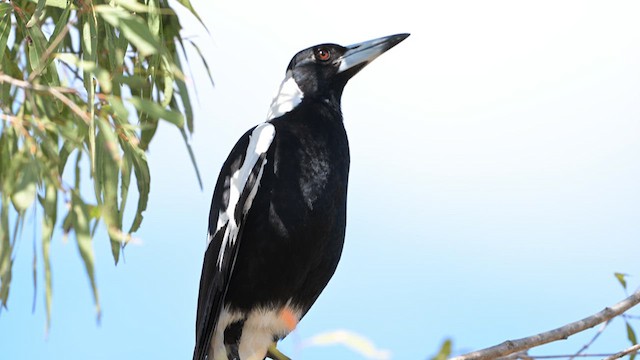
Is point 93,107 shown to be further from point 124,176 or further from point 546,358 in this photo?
point 546,358

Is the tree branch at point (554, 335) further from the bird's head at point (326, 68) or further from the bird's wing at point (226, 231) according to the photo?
the bird's head at point (326, 68)

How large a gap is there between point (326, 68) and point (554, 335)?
1096 millimetres

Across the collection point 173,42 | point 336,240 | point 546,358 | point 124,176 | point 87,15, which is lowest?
point 546,358

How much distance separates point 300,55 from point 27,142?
1.22m

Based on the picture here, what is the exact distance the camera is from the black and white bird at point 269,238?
84.0 inches

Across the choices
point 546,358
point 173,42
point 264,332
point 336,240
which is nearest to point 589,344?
point 546,358

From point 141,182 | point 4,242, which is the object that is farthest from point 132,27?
point 141,182

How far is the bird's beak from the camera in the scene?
2586 mm

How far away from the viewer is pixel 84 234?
5.04 feet

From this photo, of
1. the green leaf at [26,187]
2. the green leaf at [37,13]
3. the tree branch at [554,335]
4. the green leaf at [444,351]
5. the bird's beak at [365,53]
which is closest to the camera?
the green leaf at [444,351]

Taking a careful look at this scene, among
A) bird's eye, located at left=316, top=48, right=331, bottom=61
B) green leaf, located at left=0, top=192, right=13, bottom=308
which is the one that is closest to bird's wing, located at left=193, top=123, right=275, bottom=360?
bird's eye, located at left=316, top=48, right=331, bottom=61

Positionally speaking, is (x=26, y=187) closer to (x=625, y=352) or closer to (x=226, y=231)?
(x=226, y=231)

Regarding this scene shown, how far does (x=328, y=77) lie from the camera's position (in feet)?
8.43

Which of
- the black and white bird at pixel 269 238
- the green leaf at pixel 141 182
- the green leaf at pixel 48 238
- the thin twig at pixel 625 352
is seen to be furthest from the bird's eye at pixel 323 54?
the thin twig at pixel 625 352
